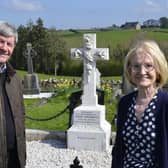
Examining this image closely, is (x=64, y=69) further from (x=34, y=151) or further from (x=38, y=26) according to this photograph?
(x=34, y=151)

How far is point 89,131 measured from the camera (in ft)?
26.8

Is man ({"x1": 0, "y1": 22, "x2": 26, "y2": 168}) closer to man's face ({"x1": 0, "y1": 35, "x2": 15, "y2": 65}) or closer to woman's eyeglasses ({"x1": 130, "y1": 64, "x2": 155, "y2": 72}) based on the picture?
man's face ({"x1": 0, "y1": 35, "x2": 15, "y2": 65})

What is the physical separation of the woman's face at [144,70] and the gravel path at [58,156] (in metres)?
4.63

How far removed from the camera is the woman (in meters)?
2.67

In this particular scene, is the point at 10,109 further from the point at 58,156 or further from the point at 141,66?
the point at 58,156

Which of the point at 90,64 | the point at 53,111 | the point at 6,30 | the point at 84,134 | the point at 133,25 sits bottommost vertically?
the point at 53,111

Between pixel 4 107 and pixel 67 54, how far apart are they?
26012 mm

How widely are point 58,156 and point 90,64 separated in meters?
1.65

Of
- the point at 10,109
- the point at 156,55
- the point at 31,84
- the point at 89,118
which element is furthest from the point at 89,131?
the point at 31,84

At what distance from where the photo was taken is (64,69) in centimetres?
2956

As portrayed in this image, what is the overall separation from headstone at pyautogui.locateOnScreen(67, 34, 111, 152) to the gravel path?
177 mm

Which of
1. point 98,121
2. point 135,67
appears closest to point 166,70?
point 135,67

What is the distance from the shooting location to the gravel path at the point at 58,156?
7359 mm

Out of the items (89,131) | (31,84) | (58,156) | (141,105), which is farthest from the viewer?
(31,84)
